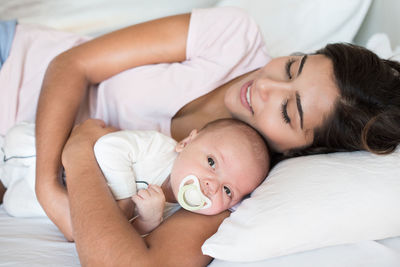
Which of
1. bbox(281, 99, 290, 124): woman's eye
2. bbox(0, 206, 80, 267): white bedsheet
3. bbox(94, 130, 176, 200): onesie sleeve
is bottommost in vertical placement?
bbox(0, 206, 80, 267): white bedsheet

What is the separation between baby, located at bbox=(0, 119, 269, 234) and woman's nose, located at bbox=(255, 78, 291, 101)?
12 centimetres

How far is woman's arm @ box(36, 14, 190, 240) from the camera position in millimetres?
1492

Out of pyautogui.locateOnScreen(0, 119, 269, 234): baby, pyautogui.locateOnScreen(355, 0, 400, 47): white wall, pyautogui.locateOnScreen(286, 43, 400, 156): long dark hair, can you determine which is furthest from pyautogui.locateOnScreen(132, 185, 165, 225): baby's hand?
pyautogui.locateOnScreen(355, 0, 400, 47): white wall

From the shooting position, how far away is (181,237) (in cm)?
113

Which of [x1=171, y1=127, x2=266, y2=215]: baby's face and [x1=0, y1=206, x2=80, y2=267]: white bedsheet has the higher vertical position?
[x1=171, y1=127, x2=266, y2=215]: baby's face

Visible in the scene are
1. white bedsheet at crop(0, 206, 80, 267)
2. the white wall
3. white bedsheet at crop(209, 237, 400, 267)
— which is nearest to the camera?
white bedsheet at crop(209, 237, 400, 267)

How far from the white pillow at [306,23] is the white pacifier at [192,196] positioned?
107 cm

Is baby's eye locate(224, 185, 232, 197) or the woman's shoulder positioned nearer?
baby's eye locate(224, 185, 232, 197)

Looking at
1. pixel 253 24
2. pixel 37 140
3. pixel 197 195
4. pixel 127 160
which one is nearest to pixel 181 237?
pixel 197 195

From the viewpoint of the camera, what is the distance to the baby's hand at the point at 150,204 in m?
1.19

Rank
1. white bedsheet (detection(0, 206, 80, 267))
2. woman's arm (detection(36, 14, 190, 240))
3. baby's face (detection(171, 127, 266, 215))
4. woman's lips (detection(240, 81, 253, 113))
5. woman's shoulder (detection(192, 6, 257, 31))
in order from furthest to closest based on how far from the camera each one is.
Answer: woman's shoulder (detection(192, 6, 257, 31)) < woman's arm (detection(36, 14, 190, 240)) < woman's lips (detection(240, 81, 253, 113)) < baby's face (detection(171, 127, 266, 215)) < white bedsheet (detection(0, 206, 80, 267))

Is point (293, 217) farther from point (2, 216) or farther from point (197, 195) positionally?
point (2, 216)

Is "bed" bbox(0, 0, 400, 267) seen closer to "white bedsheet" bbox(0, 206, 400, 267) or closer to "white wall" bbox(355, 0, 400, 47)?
"white bedsheet" bbox(0, 206, 400, 267)

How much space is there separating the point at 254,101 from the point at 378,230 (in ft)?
1.80
